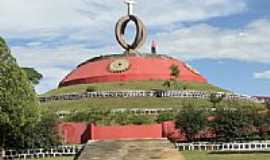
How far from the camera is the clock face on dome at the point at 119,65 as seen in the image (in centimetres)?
10475

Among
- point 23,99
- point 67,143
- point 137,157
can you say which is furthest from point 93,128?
point 137,157

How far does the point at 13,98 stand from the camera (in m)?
49.2

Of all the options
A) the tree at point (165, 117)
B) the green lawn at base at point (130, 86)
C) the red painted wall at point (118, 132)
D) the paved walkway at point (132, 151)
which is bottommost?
the red painted wall at point (118, 132)

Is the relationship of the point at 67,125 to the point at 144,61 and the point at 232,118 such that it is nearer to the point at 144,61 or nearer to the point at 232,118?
the point at 232,118

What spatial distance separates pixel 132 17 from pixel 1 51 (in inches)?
2077

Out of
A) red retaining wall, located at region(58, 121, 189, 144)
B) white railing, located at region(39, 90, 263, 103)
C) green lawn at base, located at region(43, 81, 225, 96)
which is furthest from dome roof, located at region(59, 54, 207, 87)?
red retaining wall, located at region(58, 121, 189, 144)

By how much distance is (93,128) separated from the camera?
68250 mm

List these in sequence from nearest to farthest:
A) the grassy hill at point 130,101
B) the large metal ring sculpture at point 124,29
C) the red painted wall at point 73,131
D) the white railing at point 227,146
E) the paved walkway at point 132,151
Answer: the paved walkway at point 132,151 → the white railing at point 227,146 → the red painted wall at point 73,131 → the grassy hill at point 130,101 → the large metal ring sculpture at point 124,29

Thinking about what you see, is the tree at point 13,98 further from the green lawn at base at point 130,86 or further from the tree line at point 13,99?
the green lawn at base at point 130,86

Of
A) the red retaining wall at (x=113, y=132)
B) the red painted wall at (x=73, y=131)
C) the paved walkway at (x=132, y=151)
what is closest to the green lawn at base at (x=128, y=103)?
the red painted wall at (x=73, y=131)

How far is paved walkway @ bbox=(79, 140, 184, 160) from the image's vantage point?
12344 mm

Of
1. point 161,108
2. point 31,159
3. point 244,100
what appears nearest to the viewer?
point 31,159

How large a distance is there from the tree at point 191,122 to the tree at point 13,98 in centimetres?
1894

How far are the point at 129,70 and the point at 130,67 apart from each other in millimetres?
752
